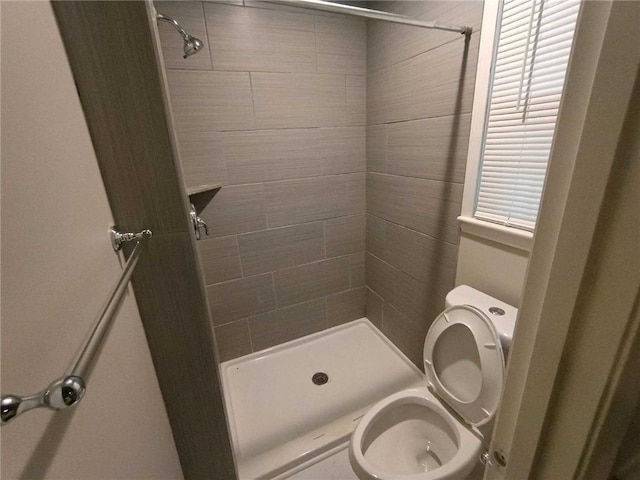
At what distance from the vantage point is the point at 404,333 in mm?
1798

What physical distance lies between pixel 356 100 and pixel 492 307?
133 centimetres

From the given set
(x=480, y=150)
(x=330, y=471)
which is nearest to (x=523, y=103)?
(x=480, y=150)

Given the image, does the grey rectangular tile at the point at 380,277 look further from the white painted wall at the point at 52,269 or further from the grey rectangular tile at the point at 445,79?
the white painted wall at the point at 52,269

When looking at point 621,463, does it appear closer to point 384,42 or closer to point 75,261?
point 75,261

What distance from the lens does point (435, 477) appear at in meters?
0.95

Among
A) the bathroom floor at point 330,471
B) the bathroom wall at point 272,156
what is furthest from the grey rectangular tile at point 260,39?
the bathroom floor at point 330,471

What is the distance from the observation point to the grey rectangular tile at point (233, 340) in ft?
5.82

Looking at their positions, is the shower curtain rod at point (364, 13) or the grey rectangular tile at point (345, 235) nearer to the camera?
the shower curtain rod at point (364, 13)

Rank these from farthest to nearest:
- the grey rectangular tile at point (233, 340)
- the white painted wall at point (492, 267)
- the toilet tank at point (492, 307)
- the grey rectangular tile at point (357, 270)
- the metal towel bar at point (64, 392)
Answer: the grey rectangular tile at point (357, 270)
the grey rectangular tile at point (233, 340)
the white painted wall at point (492, 267)
the toilet tank at point (492, 307)
the metal towel bar at point (64, 392)

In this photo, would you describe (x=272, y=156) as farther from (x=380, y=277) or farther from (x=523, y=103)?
(x=523, y=103)

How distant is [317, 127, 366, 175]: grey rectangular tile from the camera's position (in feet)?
5.55

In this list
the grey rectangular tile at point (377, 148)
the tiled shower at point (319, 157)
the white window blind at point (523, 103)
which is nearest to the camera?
the white window blind at point (523, 103)

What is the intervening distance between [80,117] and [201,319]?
20.7 inches

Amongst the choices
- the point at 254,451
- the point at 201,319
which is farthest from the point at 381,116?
the point at 254,451
